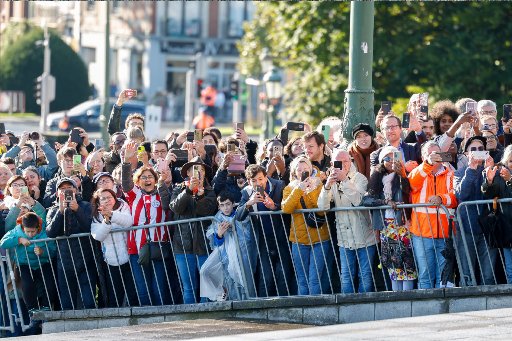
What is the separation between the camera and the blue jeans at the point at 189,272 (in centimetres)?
1409

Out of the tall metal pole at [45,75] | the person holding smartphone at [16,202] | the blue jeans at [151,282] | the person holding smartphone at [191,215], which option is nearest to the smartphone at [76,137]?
the person holding smartphone at [16,202]

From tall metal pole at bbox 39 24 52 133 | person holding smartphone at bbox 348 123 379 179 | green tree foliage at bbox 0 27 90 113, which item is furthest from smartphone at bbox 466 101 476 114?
green tree foliage at bbox 0 27 90 113

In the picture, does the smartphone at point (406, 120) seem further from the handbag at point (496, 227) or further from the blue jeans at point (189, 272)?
the blue jeans at point (189, 272)

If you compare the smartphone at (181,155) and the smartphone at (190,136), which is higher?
the smartphone at (190,136)

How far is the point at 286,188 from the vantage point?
43.9 ft

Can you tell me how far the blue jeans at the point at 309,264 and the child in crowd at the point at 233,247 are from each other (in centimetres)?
43

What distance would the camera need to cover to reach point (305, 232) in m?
13.5

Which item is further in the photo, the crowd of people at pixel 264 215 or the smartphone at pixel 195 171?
the smartphone at pixel 195 171

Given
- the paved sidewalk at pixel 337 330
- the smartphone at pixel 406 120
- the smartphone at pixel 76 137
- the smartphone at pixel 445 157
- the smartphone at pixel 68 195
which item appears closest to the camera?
the paved sidewalk at pixel 337 330

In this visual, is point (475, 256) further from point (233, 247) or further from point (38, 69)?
point (38, 69)

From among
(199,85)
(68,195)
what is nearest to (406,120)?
(68,195)

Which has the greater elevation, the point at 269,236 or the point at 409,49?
the point at 409,49

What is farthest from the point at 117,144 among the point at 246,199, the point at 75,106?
the point at 75,106

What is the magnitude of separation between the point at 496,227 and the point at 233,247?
2.43m
